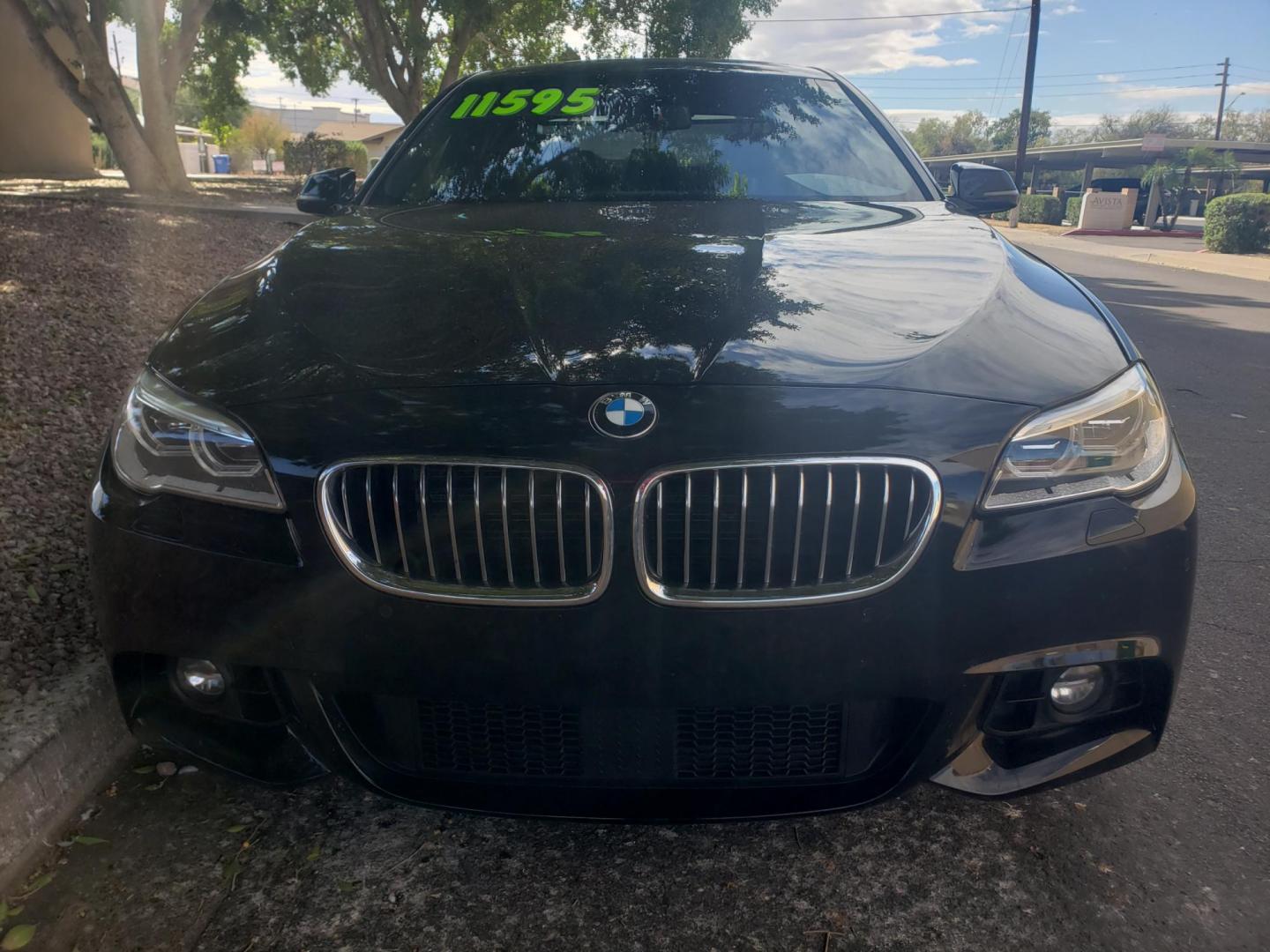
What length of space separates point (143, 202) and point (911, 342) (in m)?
14.7

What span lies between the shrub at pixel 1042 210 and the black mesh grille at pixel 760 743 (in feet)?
156

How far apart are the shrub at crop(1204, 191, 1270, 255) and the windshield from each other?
24.1 meters

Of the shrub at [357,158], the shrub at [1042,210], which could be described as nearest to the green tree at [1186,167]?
the shrub at [1042,210]

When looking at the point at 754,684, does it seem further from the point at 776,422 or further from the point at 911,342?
the point at 911,342

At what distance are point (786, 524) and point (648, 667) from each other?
32 centimetres

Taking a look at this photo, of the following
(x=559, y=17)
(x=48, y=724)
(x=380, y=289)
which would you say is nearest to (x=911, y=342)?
(x=380, y=289)

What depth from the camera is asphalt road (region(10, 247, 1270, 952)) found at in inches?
71.9

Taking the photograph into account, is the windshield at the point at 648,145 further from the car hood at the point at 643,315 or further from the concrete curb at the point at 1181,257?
the concrete curb at the point at 1181,257

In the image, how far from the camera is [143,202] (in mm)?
14180

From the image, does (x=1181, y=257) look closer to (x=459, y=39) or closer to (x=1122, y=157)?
(x=459, y=39)

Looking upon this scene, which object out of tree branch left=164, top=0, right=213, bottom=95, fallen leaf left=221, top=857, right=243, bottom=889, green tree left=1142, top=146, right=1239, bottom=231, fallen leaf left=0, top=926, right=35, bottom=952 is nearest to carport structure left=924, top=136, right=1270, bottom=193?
green tree left=1142, top=146, right=1239, bottom=231

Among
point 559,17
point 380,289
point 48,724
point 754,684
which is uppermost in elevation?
point 559,17

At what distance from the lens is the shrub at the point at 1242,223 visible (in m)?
23.4

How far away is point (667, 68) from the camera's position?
3.68 m
